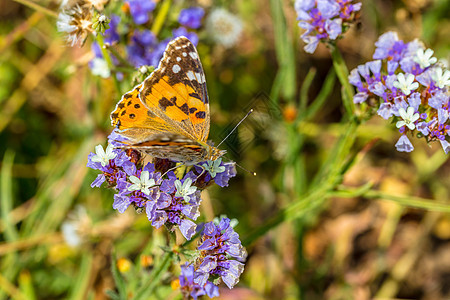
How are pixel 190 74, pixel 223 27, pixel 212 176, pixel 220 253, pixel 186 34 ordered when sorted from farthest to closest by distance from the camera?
pixel 223 27 < pixel 186 34 < pixel 190 74 < pixel 212 176 < pixel 220 253

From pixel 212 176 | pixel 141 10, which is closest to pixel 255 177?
pixel 141 10

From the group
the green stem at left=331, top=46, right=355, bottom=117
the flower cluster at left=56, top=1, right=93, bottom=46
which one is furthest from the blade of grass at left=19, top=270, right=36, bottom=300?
the green stem at left=331, top=46, right=355, bottom=117

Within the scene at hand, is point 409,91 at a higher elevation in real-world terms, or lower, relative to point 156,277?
higher

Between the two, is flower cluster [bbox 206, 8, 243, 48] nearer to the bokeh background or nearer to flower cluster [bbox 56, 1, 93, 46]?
the bokeh background

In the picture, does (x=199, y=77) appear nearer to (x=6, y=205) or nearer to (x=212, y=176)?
(x=212, y=176)

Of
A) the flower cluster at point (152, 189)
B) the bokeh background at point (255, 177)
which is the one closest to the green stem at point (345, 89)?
the bokeh background at point (255, 177)

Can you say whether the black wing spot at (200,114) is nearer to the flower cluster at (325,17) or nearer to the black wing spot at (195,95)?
the black wing spot at (195,95)
